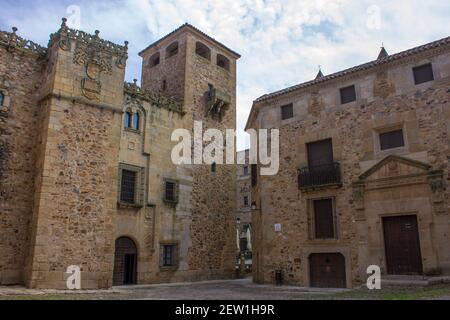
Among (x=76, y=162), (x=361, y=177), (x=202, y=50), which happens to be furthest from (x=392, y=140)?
(x=202, y=50)

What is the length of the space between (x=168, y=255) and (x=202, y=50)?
1204cm

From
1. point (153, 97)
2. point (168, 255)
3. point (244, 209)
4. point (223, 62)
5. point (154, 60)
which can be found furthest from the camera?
point (244, 209)

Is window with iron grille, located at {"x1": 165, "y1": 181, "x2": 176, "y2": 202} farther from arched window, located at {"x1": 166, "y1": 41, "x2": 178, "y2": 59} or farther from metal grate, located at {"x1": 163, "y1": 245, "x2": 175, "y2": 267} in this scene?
arched window, located at {"x1": 166, "y1": 41, "x2": 178, "y2": 59}

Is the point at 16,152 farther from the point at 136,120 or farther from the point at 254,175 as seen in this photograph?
the point at 254,175

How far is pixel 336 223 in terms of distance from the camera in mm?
14945

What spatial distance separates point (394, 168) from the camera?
14.0 metres

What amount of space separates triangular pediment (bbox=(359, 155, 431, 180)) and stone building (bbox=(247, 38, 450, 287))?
1.3 inches

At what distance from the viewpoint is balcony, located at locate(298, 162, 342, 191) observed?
15.2m

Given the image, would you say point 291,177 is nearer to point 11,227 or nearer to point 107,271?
point 107,271

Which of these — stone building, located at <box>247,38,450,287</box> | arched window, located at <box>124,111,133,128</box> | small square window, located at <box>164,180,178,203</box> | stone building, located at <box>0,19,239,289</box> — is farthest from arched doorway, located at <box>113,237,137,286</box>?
stone building, located at <box>247,38,450,287</box>

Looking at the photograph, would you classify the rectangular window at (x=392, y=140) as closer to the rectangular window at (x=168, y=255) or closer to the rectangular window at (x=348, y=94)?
the rectangular window at (x=348, y=94)
